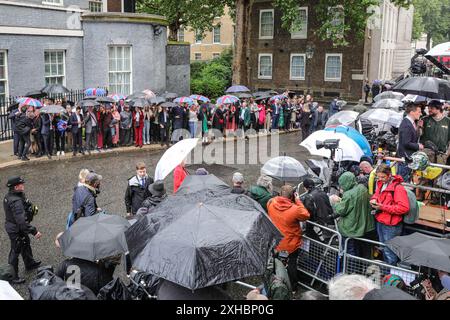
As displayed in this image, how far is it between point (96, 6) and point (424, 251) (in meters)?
23.0

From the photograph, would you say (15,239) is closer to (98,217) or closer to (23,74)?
(98,217)

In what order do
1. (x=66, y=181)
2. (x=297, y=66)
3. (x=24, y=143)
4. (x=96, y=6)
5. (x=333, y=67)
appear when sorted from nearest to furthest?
(x=66, y=181) → (x=24, y=143) → (x=96, y=6) → (x=333, y=67) → (x=297, y=66)

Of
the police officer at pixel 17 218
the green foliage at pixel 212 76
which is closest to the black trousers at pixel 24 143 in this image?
the police officer at pixel 17 218

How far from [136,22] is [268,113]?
25.7 feet

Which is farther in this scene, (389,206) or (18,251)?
(18,251)

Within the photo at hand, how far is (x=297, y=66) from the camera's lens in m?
41.9

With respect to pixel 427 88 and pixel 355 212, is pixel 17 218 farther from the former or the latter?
pixel 427 88

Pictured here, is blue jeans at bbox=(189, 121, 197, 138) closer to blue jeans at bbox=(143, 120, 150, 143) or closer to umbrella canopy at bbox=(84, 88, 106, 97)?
blue jeans at bbox=(143, 120, 150, 143)

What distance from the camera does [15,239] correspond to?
25.9 ft

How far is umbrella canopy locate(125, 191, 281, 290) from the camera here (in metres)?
4.95

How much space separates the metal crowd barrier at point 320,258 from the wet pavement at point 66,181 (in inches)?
42.7

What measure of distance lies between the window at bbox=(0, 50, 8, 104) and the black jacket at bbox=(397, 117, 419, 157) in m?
15.7

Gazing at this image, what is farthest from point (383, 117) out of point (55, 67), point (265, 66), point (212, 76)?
point (265, 66)

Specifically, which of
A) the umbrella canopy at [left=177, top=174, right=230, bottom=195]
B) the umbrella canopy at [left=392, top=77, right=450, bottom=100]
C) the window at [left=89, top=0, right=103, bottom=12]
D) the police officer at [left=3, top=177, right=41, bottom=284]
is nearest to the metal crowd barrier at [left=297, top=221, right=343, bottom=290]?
the umbrella canopy at [left=177, top=174, right=230, bottom=195]
